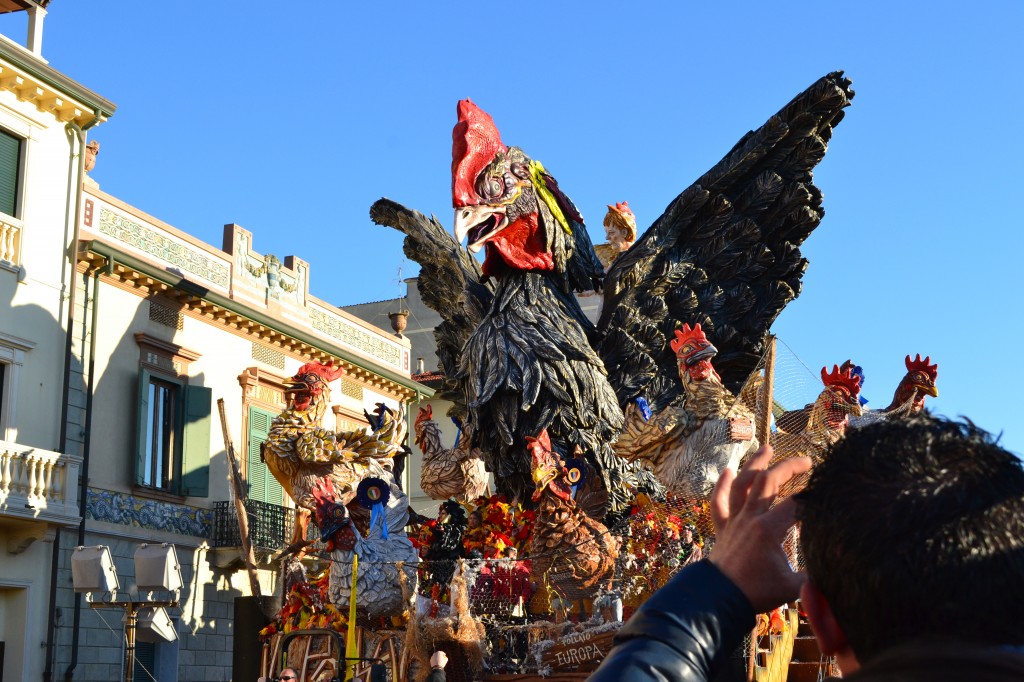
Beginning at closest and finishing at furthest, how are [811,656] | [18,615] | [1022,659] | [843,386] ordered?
[1022,659]
[811,656]
[843,386]
[18,615]

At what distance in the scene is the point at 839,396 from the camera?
10406 mm

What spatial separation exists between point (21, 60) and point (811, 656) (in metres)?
15.7

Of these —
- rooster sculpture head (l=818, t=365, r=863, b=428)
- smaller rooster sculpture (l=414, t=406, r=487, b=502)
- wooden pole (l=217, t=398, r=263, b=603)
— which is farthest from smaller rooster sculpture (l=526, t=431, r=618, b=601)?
wooden pole (l=217, t=398, r=263, b=603)

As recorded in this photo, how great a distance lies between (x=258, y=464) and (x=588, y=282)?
46.1 ft

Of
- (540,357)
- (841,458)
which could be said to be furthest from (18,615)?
(841,458)

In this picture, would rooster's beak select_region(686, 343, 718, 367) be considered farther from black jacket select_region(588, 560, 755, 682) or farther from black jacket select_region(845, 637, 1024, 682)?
black jacket select_region(845, 637, 1024, 682)

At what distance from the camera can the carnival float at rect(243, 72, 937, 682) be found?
9969 millimetres

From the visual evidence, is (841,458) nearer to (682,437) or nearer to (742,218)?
(682,437)

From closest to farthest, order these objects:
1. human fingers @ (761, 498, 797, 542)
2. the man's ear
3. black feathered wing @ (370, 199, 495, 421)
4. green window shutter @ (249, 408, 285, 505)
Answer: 1. the man's ear
2. human fingers @ (761, 498, 797, 542)
3. black feathered wing @ (370, 199, 495, 421)
4. green window shutter @ (249, 408, 285, 505)

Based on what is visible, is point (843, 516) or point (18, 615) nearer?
point (843, 516)

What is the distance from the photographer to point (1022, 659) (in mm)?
1496

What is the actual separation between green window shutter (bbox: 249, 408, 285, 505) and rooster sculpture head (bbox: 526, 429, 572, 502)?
14728 mm

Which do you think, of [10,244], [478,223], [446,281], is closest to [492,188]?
[478,223]

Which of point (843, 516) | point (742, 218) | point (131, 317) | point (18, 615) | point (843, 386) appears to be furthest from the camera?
point (131, 317)
